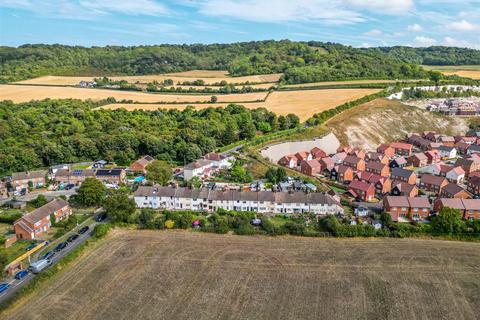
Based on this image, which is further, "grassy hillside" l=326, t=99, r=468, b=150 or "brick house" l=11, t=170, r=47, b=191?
"grassy hillside" l=326, t=99, r=468, b=150

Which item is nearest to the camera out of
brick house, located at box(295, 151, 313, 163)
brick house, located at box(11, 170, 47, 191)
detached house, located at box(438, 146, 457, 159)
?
brick house, located at box(11, 170, 47, 191)

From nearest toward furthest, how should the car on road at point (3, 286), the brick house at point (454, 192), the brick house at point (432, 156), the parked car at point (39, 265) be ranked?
the car on road at point (3, 286)
the parked car at point (39, 265)
the brick house at point (454, 192)
the brick house at point (432, 156)

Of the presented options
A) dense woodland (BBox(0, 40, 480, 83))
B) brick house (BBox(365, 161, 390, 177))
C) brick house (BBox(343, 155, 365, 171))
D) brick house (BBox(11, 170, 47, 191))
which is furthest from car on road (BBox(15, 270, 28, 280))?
dense woodland (BBox(0, 40, 480, 83))

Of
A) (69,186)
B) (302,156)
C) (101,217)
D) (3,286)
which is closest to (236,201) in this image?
(101,217)

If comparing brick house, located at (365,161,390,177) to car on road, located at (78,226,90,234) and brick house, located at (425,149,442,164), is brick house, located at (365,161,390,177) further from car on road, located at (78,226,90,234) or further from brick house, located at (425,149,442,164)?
car on road, located at (78,226,90,234)

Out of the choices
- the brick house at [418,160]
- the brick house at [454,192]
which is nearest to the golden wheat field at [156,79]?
the brick house at [418,160]

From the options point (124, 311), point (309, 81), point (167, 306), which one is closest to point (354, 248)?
point (167, 306)

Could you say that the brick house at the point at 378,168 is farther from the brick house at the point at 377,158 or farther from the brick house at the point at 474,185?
the brick house at the point at 474,185
